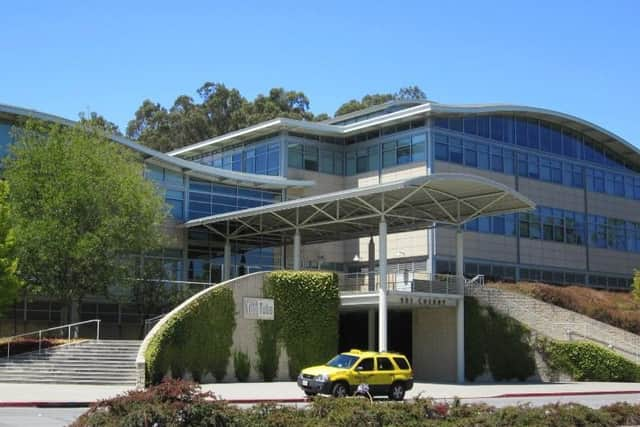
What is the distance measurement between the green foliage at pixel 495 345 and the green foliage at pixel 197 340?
11402 mm

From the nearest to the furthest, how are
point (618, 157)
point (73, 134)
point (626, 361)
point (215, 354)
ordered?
point (215, 354) < point (73, 134) < point (626, 361) < point (618, 157)

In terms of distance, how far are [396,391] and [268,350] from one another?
8.93 metres

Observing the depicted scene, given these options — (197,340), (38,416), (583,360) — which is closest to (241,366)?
(197,340)

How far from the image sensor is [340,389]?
1045 inches

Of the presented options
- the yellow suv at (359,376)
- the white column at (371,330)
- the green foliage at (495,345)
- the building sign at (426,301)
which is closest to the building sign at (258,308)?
the building sign at (426,301)

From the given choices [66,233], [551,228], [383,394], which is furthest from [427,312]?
[551,228]

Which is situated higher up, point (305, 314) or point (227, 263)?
point (227, 263)

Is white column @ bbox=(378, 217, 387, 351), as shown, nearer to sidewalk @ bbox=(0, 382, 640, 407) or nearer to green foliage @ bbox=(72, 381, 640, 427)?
sidewalk @ bbox=(0, 382, 640, 407)

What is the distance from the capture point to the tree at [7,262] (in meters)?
34.0

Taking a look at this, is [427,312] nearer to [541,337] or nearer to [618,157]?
[541,337]

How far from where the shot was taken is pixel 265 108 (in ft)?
311

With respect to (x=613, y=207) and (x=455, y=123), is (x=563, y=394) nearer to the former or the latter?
(x=455, y=123)

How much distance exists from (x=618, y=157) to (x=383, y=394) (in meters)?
42.8

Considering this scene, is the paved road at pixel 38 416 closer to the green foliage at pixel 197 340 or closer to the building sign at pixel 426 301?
the green foliage at pixel 197 340
